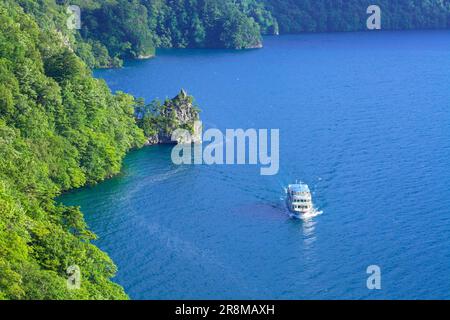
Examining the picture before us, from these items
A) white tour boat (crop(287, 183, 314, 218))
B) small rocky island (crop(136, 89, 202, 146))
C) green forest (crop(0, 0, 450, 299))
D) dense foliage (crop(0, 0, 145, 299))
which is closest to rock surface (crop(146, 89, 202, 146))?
small rocky island (crop(136, 89, 202, 146))

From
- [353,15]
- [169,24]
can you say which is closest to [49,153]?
[169,24]

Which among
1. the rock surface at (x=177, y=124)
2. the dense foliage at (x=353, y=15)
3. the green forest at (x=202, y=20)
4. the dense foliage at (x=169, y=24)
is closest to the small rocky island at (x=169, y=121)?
the rock surface at (x=177, y=124)

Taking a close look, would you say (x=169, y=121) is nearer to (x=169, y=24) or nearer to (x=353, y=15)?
(x=169, y=24)

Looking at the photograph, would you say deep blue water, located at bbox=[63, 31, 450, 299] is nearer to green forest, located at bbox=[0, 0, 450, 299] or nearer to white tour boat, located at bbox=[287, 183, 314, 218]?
white tour boat, located at bbox=[287, 183, 314, 218]

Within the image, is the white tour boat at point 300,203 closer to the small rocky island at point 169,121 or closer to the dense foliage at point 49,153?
the dense foliage at point 49,153

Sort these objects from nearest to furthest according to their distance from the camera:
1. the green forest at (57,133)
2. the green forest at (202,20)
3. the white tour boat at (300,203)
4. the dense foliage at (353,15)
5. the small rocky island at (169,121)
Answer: the green forest at (57,133) < the white tour boat at (300,203) < the small rocky island at (169,121) < the green forest at (202,20) < the dense foliage at (353,15)

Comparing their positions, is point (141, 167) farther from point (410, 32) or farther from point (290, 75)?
point (410, 32)
